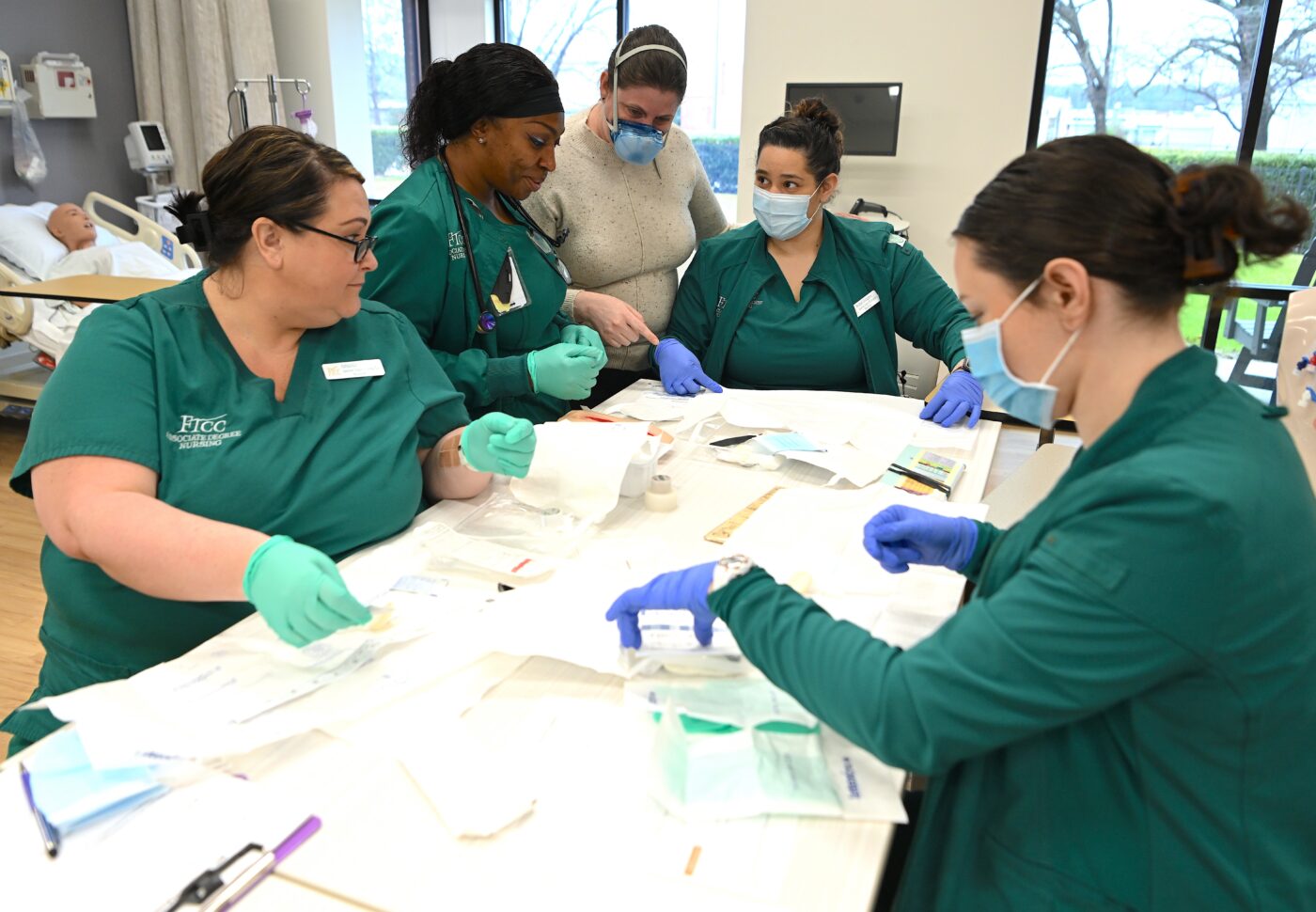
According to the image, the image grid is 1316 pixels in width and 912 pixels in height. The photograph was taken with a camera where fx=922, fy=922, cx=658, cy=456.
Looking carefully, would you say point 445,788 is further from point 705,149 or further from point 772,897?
point 705,149

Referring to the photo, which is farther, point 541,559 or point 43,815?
point 541,559

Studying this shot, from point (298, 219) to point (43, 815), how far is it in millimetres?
864

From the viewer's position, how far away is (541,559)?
1.39 m

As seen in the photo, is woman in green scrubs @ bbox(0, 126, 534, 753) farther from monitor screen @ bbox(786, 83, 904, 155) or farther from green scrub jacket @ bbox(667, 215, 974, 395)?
monitor screen @ bbox(786, 83, 904, 155)

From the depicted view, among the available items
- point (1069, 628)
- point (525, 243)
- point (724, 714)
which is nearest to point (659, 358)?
point (525, 243)

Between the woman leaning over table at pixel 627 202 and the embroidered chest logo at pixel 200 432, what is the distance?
3.74ft

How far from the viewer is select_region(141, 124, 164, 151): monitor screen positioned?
5258mm

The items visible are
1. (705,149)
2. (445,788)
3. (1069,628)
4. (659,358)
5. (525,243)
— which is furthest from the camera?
(705,149)

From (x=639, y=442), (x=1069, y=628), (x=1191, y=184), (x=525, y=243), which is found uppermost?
(x=1191, y=184)

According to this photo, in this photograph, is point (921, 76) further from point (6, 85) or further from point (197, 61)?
point (6, 85)

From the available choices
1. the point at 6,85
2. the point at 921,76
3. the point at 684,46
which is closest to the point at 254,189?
the point at 921,76

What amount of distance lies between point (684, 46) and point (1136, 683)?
5.22 m

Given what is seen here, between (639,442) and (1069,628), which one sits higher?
(1069,628)

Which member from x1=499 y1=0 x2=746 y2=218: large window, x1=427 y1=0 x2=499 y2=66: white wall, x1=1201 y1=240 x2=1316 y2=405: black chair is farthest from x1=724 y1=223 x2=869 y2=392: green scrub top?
x1=427 y1=0 x2=499 y2=66: white wall
